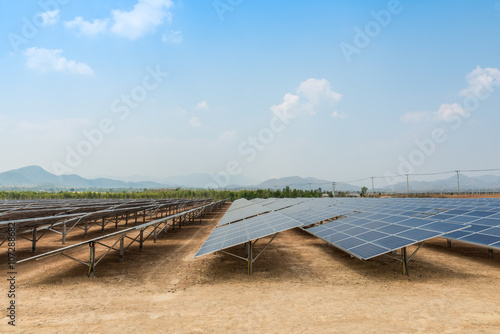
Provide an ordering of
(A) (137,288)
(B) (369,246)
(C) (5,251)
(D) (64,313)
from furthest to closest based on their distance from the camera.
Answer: (C) (5,251), (B) (369,246), (A) (137,288), (D) (64,313)

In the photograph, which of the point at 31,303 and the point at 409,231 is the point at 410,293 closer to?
the point at 409,231

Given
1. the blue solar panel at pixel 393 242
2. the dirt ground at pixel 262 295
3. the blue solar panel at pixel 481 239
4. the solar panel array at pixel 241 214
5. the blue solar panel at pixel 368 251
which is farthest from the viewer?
the solar panel array at pixel 241 214

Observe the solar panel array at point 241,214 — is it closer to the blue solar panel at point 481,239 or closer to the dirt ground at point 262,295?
the dirt ground at point 262,295

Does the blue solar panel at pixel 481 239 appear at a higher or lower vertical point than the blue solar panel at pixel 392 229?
lower

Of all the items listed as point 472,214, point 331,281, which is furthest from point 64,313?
point 472,214

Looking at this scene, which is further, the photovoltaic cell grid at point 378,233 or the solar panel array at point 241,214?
the solar panel array at point 241,214

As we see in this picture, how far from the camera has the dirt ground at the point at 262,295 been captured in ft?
26.5

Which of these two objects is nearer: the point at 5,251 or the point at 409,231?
the point at 409,231

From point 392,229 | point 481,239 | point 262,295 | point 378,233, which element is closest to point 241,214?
point 378,233

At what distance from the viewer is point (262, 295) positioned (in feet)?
34.6

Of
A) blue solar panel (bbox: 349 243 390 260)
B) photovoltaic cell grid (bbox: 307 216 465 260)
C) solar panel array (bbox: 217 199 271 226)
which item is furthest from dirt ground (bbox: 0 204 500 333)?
solar panel array (bbox: 217 199 271 226)

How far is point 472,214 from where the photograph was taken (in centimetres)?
1867

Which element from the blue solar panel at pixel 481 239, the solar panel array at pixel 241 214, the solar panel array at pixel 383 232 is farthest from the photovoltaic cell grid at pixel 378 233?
the solar panel array at pixel 241 214

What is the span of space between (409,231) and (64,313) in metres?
15.7
